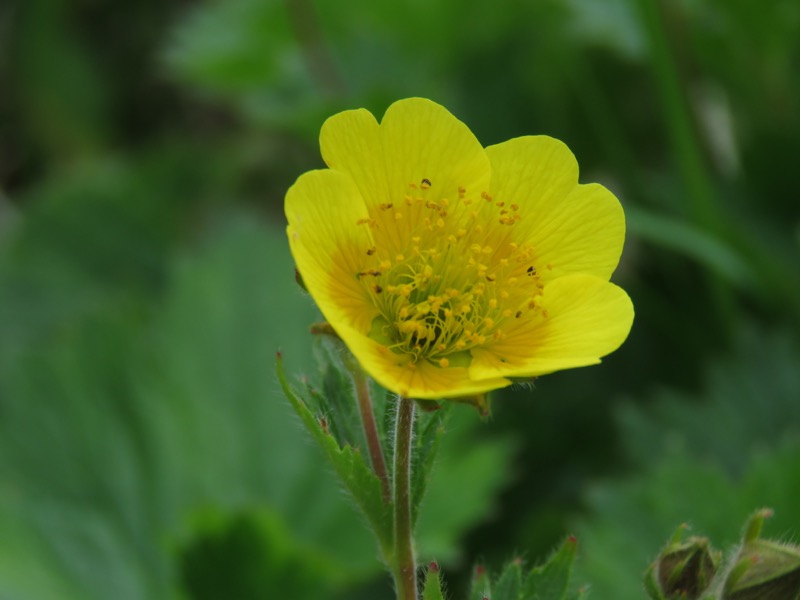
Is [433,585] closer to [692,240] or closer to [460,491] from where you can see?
[460,491]

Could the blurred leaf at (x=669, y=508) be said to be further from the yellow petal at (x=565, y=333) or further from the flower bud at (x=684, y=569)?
the yellow petal at (x=565, y=333)

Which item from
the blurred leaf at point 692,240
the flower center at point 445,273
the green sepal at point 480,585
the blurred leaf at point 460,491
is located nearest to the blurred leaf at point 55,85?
the blurred leaf at point 460,491

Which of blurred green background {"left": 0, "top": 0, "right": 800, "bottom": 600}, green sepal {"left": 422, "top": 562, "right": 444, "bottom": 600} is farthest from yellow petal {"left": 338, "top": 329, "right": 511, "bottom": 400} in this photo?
blurred green background {"left": 0, "top": 0, "right": 800, "bottom": 600}

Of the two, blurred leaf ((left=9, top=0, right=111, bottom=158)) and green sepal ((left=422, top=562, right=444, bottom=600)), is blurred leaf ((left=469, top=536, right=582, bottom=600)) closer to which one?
green sepal ((left=422, top=562, right=444, bottom=600))

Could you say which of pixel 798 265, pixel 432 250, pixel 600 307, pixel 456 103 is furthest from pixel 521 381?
pixel 456 103

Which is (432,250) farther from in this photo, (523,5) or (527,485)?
(523,5)

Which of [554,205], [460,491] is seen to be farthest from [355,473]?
[460,491]
